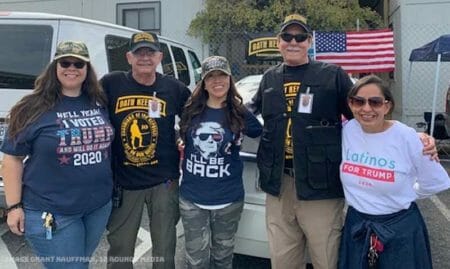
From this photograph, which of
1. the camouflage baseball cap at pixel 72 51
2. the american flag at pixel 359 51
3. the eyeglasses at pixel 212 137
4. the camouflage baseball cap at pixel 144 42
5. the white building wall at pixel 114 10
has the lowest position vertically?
the eyeglasses at pixel 212 137

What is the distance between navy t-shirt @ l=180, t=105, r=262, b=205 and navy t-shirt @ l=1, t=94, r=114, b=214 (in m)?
0.57

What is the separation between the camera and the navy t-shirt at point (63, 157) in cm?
247

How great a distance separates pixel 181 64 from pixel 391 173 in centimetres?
580

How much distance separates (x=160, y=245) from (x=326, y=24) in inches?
351

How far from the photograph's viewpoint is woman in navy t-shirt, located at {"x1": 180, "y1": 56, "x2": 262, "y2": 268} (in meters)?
2.93

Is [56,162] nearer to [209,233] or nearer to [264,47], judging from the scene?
[209,233]

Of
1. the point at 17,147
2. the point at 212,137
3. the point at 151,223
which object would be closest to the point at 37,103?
the point at 17,147

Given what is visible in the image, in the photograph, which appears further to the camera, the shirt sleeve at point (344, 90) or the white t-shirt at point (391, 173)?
the shirt sleeve at point (344, 90)

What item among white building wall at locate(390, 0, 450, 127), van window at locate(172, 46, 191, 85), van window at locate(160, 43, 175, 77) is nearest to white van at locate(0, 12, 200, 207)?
van window at locate(160, 43, 175, 77)

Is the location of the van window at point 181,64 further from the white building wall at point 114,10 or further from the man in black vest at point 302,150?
the man in black vest at point 302,150

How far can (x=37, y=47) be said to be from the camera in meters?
4.59

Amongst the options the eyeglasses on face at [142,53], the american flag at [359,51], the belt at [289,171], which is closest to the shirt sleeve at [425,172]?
the belt at [289,171]

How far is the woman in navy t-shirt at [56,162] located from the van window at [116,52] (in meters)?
2.73

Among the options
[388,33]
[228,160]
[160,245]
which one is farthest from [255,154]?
[388,33]
